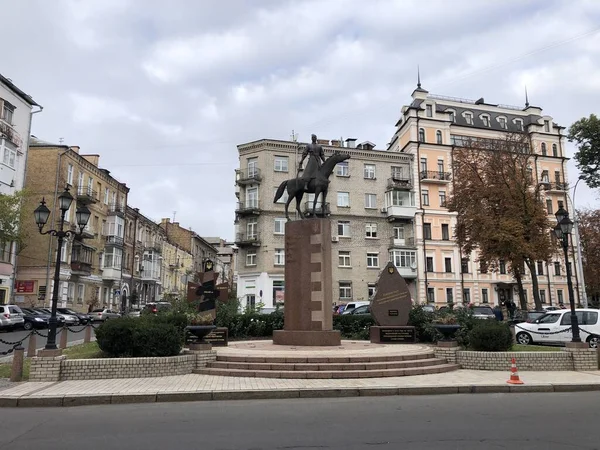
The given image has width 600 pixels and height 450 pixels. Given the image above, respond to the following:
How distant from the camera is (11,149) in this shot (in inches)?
1551

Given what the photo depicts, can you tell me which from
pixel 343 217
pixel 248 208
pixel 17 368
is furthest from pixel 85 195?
pixel 17 368

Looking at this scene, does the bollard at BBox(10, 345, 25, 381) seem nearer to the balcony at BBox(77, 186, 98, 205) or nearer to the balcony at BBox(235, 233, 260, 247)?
the balcony at BBox(235, 233, 260, 247)

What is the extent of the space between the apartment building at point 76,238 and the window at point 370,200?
27734 mm

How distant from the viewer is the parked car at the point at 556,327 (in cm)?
1998

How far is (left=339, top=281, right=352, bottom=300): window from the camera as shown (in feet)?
162

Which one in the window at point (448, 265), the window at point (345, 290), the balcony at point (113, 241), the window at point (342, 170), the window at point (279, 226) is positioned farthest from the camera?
the balcony at point (113, 241)

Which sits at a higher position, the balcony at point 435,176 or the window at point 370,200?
the balcony at point 435,176

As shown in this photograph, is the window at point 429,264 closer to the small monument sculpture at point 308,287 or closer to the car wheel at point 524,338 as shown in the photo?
the car wheel at point 524,338

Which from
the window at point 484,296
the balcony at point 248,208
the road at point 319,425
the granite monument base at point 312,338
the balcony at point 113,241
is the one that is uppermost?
the balcony at point 248,208

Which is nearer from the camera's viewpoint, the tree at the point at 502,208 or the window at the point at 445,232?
the tree at the point at 502,208

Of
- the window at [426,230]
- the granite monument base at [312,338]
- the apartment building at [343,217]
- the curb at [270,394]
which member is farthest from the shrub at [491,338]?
the window at [426,230]

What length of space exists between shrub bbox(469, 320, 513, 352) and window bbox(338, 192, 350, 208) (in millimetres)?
38816

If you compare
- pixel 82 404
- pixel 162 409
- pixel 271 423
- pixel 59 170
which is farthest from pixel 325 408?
pixel 59 170

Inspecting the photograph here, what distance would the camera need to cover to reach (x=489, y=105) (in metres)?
59.6
